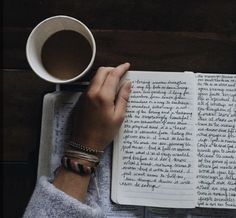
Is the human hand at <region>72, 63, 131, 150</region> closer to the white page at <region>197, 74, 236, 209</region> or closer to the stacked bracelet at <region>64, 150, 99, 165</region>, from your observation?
the stacked bracelet at <region>64, 150, 99, 165</region>

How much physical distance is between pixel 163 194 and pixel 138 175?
0.16 feet

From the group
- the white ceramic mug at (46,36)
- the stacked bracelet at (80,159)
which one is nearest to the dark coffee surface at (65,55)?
the white ceramic mug at (46,36)

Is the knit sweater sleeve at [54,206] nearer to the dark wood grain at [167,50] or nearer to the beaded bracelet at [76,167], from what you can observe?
the beaded bracelet at [76,167]

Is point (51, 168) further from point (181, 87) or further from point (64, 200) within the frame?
point (181, 87)

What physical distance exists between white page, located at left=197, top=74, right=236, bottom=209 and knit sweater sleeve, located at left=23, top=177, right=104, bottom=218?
0.61 ft

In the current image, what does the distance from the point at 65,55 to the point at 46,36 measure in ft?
0.13

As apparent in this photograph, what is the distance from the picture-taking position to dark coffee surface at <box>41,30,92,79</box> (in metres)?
0.66

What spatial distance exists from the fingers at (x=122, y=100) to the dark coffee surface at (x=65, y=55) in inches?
2.7

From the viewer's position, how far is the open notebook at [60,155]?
2.21ft

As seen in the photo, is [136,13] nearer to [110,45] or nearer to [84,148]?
[110,45]

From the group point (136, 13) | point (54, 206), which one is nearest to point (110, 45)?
point (136, 13)

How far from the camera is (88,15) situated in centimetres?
76

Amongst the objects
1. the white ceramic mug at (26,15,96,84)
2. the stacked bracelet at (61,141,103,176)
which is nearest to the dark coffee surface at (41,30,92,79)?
the white ceramic mug at (26,15,96,84)

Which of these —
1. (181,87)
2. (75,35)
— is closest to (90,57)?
(75,35)
